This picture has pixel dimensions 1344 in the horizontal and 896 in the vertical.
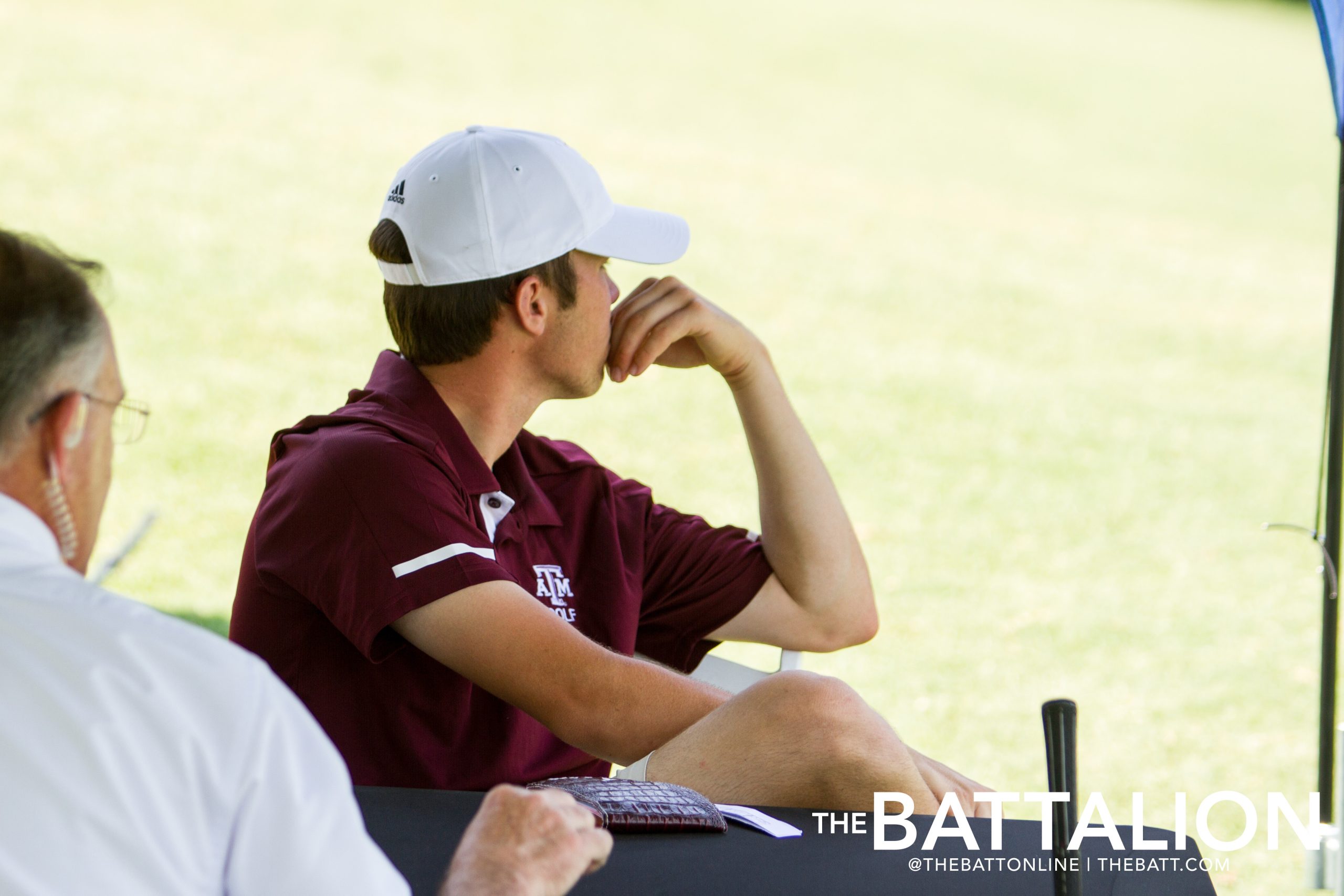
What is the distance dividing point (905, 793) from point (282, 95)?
39.3 ft

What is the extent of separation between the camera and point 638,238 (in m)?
2.51

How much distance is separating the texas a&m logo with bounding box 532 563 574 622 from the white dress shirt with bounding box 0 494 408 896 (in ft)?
4.47

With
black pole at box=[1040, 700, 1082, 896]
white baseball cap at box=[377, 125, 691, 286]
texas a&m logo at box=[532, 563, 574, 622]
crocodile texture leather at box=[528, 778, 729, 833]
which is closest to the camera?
black pole at box=[1040, 700, 1082, 896]

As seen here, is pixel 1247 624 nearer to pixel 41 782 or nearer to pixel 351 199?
pixel 41 782

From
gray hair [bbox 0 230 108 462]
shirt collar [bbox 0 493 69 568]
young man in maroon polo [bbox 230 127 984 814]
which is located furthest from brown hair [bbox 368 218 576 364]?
Result: shirt collar [bbox 0 493 69 568]

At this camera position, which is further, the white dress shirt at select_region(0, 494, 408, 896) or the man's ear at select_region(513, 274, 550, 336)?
the man's ear at select_region(513, 274, 550, 336)

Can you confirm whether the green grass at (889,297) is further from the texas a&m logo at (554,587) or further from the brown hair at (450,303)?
the texas a&m logo at (554,587)

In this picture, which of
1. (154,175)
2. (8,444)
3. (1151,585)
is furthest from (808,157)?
(8,444)

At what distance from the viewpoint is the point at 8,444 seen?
1.10 metres

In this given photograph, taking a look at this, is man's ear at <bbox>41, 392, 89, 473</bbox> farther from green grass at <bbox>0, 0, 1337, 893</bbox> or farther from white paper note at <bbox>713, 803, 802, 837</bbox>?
white paper note at <bbox>713, 803, 802, 837</bbox>

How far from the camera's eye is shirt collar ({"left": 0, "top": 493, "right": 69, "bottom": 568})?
3.51 feet

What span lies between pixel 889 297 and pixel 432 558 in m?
9.24

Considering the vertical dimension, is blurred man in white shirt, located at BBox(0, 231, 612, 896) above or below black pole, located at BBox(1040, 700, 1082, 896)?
above

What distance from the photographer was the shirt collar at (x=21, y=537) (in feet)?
3.51
